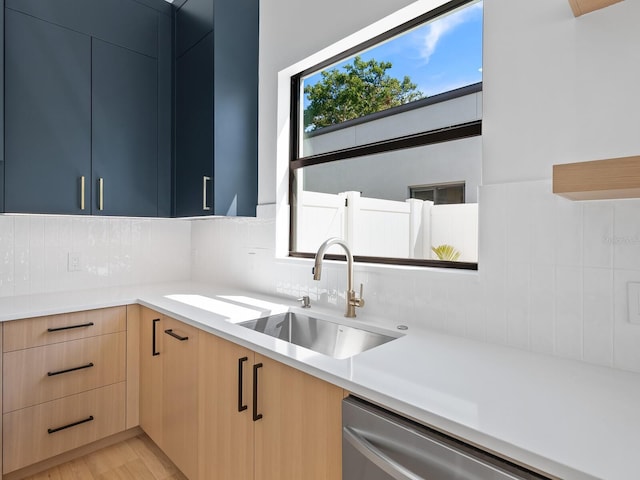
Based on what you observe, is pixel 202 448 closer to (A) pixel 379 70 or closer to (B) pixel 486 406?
(B) pixel 486 406

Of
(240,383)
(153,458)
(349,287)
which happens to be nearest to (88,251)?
(153,458)

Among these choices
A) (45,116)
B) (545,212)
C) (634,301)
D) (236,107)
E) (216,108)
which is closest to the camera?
(634,301)

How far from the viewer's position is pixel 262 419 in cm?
129

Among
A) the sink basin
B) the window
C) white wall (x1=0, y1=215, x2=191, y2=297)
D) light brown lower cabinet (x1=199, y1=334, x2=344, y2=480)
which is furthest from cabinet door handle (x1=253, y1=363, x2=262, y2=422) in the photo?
white wall (x1=0, y1=215, x2=191, y2=297)

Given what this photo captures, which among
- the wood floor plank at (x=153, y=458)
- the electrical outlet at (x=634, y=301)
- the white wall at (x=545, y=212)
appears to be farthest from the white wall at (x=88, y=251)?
the electrical outlet at (x=634, y=301)

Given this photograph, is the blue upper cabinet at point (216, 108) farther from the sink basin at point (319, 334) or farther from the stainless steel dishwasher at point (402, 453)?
the stainless steel dishwasher at point (402, 453)

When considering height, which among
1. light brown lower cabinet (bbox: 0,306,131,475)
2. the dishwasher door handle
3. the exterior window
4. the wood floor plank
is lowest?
the wood floor plank

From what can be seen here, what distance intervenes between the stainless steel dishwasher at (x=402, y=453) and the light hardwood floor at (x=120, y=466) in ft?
4.47

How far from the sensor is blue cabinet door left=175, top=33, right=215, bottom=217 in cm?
214

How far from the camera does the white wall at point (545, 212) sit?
1019 mm

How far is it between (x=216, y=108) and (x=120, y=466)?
1.93 metres

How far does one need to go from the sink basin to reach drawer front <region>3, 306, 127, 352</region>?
86 centimetres

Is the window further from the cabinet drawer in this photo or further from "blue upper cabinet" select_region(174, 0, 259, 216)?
the cabinet drawer

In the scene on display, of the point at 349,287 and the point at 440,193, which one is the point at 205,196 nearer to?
the point at 349,287
